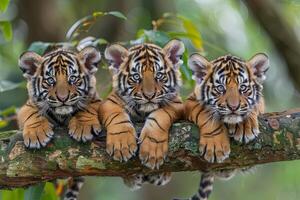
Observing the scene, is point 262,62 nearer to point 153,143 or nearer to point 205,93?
point 205,93

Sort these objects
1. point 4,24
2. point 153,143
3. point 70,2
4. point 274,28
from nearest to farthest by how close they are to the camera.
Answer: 1. point 153,143
2. point 4,24
3. point 274,28
4. point 70,2

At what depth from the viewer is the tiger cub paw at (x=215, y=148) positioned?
393cm

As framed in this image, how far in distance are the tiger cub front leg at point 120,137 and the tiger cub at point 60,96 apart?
0.41 feet

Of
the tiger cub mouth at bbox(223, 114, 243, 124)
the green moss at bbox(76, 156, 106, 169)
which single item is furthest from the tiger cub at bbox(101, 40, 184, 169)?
the tiger cub mouth at bbox(223, 114, 243, 124)

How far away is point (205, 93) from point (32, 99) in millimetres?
1111

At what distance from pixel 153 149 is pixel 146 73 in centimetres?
57

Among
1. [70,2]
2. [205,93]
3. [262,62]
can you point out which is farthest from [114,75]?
[70,2]

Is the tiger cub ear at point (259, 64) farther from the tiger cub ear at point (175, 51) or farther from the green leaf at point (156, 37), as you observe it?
the green leaf at point (156, 37)

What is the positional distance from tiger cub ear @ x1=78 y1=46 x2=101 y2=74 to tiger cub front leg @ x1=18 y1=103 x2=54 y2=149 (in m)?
0.48

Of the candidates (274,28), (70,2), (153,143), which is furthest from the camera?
(70,2)

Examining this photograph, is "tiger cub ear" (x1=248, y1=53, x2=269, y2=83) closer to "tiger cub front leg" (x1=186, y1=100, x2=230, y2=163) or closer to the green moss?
"tiger cub front leg" (x1=186, y1=100, x2=230, y2=163)

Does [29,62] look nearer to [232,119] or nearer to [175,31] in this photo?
[232,119]

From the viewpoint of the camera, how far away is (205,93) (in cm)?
422

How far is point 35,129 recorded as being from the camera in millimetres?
4082
